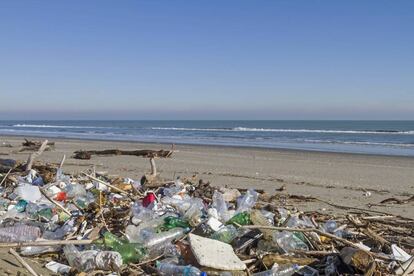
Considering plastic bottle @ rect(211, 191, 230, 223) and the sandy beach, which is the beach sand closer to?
the sandy beach

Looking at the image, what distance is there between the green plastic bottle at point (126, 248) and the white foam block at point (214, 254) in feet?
1.49

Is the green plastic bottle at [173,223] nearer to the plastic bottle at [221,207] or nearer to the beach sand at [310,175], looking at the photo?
the plastic bottle at [221,207]

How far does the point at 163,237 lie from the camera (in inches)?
161

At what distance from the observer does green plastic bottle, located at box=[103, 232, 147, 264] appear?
383 cm

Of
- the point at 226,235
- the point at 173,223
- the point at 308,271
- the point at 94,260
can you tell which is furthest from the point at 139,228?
the point at 308,271

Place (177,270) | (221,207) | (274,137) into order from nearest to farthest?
(177,270) < (221,207) < (274,137)

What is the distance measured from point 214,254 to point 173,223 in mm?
935

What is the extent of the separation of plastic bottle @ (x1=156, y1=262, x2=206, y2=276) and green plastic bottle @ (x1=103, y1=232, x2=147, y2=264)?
0.28 m

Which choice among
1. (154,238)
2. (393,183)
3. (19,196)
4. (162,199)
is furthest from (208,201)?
(393,183)

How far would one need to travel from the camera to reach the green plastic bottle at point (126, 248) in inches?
151

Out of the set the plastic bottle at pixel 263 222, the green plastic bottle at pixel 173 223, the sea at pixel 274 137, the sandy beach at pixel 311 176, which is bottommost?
the sea at pixel 274 137

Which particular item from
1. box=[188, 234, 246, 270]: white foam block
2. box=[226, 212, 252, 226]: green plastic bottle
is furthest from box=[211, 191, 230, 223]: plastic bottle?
box=[188, 234, 246, 270]: white foam block

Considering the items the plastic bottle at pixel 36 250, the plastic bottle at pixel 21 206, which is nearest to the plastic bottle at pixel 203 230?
the plastic bottle at pixel 36 250

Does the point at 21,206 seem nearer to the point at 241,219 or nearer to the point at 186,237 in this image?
the point at 186,237
